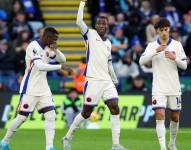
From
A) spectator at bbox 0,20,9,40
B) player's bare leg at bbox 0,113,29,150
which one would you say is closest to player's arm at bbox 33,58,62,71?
player's bare leg at bbox 0,113,29,150

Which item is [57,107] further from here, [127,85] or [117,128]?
[117,128]

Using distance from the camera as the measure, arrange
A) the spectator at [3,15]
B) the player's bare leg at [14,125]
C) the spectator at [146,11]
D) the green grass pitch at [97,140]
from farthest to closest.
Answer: the spectator at [3,15]
the spectator at [146,11]
the green grass pitch at [97,140]
the player's bare leg at [14,125]

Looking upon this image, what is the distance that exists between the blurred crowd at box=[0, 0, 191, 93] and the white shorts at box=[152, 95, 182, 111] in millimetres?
9557

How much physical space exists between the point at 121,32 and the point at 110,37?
0.42 metres

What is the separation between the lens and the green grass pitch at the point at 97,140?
19.1 metres

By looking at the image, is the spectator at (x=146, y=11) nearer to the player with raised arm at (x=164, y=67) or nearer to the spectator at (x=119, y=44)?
the spectator at (x=119, y=44)

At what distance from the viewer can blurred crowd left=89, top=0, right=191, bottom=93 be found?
92.8 feet

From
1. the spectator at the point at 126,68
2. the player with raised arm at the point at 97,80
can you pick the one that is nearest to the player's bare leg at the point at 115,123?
the player with raised arm at the point at 97,80

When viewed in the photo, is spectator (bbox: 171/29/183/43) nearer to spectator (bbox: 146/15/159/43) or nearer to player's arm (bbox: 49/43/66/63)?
spectator (bbox: 146/15/159/43)

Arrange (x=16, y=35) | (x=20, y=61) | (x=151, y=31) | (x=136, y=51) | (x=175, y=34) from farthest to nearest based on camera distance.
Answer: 1. (x=16, y=35)
2. (x=151, y=31)
3. (x=136, y=51)
4. (x=20, y=61)
5. (x=175, y=34)

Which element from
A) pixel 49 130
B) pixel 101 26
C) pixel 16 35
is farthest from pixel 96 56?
pixel 16 35

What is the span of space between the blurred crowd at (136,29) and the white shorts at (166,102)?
9.78 metres

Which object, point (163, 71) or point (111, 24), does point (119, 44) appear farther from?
point (163, 71)

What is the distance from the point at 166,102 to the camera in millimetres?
17531
